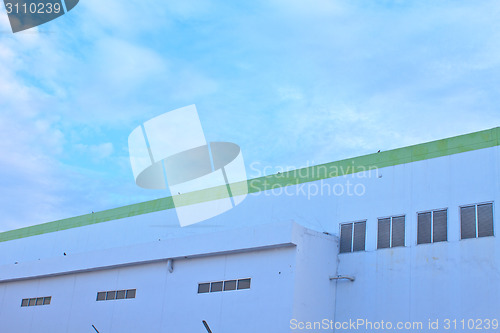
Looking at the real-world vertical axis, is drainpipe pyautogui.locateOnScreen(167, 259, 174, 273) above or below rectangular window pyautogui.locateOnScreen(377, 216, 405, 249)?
below

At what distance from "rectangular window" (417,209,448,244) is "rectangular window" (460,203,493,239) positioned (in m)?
0.60

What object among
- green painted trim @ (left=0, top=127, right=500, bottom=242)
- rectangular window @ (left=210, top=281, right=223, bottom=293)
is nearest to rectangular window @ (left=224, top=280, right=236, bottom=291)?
rectangular window @ (left=210, top=281, right=223, bottom=293)

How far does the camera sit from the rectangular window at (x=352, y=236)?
2144 centimetres

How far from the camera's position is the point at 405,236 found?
20.3m

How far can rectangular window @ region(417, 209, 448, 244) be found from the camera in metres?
19.5

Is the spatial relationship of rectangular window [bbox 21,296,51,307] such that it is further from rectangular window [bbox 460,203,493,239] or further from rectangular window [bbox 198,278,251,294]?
rectangular window [bbox 460,203,493,239]

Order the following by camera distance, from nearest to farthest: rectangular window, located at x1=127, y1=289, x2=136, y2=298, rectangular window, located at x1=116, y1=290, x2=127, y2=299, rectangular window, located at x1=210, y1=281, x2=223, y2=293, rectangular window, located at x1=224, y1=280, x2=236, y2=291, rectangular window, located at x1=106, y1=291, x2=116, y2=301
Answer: rectangular window, located at x1=224, y1=280, x2=236, y2=291, rectangular window, located at x1=210, y1=281, x2=223, y2=293, rectangular window, located at x1=127, y1=289, x2=136, y2=298, rectangular window, located at x1=116, y1=290, x2=127, y2=299, rectangular window, located at x1=106, y1=291, x2=116, y2=301

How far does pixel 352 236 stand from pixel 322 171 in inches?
127

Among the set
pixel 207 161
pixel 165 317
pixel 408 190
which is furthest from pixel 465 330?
pixel 207 161

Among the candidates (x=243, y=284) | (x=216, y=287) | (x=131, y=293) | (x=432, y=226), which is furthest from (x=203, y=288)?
(x=432, y=226)

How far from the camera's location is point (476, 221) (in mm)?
18797

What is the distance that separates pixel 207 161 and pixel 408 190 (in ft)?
32.8

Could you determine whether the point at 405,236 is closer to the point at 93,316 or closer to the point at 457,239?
the point at 457,239

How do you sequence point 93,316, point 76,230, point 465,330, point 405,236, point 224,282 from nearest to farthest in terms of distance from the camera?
point 465,330 → point 405,236 → point 224,282 → point 93,316 → point 76,230
